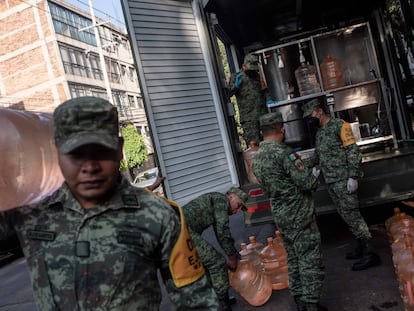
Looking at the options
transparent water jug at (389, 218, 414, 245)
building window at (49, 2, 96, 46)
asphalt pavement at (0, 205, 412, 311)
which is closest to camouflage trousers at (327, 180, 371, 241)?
transparent water jug at (389, 218, 414, 245)

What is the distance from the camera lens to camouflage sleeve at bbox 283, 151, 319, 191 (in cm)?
336

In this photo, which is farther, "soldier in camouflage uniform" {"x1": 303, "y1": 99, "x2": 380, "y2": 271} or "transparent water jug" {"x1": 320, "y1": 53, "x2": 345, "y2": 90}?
"transparent water jug" {"x1": 320, "y1": 53, "x2": 345, "y2": 90}

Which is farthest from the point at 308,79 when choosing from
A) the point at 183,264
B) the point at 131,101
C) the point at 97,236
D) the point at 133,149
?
the point at 131,101

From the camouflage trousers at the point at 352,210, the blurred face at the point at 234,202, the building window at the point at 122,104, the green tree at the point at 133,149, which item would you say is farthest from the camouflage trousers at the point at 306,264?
the building window at the point at 122,104

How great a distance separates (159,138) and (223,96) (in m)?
1.07

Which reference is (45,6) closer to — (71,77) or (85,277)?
(71,77)

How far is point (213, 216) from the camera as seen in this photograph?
3.61 m

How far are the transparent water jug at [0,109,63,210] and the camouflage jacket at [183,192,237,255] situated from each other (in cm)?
182

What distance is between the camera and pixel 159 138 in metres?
4.32

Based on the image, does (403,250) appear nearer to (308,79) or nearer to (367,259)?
(367,259)

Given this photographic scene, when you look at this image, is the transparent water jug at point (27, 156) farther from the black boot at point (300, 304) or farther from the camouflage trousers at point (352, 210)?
the camouflage trousers at point (352, 210)

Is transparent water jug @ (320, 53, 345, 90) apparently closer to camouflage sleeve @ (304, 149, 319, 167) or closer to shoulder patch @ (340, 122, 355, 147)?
camouflage sleeve @ (304, 149, 319, 167)

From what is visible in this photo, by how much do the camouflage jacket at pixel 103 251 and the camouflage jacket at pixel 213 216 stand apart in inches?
78.1

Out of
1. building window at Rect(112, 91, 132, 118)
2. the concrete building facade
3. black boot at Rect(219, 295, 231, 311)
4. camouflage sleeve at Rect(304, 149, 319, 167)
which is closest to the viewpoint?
black boot at Rect(219, 295, 231, 311)
